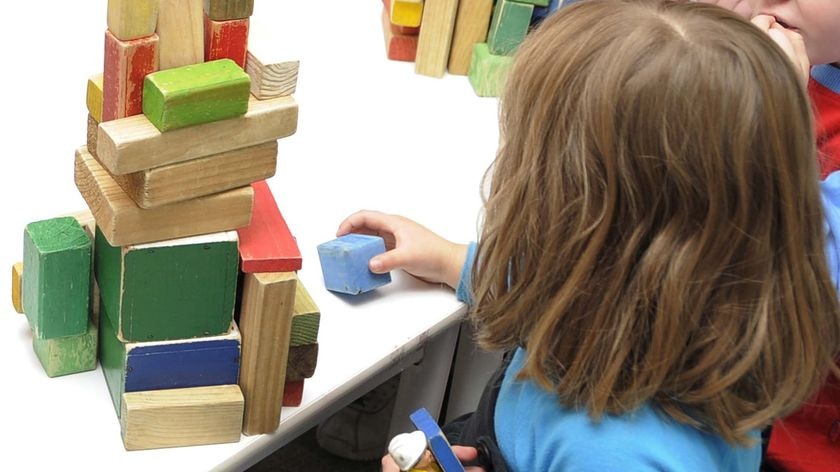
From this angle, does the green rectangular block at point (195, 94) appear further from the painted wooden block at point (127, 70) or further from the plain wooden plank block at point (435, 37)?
the plain wooden plank block at point (435, 37)

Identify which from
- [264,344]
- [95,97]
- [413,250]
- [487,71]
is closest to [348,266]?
[413,250]

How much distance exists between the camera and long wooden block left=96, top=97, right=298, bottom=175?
683mm

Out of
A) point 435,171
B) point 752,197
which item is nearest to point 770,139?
point 752,197

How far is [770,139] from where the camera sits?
660 mm

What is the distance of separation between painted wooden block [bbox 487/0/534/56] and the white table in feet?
0.23

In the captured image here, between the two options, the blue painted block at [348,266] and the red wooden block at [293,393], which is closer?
the red wooden block at [293,393]

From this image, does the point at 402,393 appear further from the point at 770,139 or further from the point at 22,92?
the point at 770,139

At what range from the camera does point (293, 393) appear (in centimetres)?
85

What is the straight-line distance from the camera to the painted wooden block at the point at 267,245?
0.75m

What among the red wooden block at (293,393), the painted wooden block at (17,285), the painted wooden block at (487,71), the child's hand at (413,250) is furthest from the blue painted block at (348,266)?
the painted wooden block at (487,71)

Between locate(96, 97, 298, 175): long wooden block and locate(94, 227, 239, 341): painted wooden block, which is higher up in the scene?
locate(96, 97, 298, 175): long wooden block

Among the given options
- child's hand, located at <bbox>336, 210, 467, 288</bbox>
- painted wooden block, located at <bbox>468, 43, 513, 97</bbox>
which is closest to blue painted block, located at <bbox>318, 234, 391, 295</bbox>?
child's hand, located at <bbox>336, 210, 467, 288</bbox>

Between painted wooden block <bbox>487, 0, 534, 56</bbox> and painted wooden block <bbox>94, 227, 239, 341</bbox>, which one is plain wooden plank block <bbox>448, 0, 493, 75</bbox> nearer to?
painted wooden block <bbox>487, 0, 534, 56</bbox>

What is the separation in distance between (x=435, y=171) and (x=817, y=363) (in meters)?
0.51
